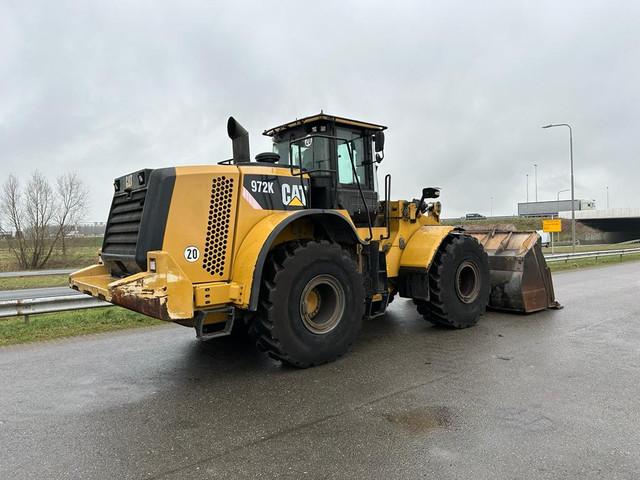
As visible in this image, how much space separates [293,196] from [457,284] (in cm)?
302

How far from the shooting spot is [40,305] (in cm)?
780

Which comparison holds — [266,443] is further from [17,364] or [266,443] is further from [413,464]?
[17,364]

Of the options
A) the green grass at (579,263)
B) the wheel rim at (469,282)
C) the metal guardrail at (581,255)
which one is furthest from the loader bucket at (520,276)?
the metal guardrail at (581,255)

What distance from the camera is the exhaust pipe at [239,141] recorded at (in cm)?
584

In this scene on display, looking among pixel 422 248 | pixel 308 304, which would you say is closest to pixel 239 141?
pixel 308 304

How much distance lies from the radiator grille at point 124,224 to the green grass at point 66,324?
6.95 feet

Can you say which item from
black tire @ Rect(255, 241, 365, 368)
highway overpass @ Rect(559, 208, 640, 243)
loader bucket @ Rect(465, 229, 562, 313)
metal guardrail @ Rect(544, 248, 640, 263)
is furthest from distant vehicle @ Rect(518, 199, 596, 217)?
black tire @ Rect(255, 241, 365, 368)

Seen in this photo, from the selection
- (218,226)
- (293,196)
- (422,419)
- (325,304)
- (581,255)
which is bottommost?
(422,419)

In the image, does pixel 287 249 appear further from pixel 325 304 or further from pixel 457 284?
pixel 457 284

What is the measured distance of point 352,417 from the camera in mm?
3791

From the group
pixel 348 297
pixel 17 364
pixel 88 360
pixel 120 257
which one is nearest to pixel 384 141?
pixel 348 297

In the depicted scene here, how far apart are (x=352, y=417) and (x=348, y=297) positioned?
5.91 ft

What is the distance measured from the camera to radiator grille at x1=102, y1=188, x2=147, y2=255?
4.91 metres

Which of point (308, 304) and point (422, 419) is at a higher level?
point (308, 304)
